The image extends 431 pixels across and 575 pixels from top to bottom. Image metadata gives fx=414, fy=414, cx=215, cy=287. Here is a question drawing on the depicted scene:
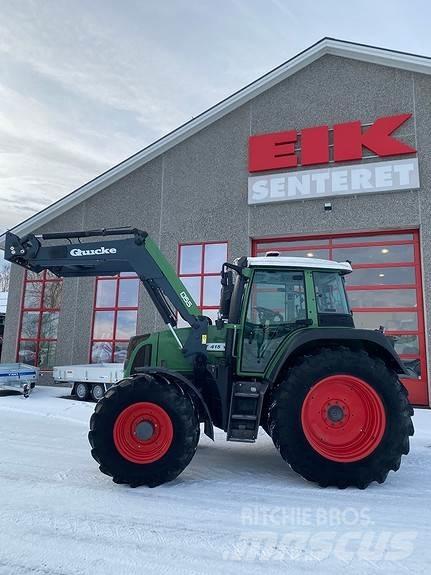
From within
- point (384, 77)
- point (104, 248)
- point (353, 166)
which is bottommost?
point (104, 248)

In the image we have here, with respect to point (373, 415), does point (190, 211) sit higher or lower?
higher

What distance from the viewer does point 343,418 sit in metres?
4.43

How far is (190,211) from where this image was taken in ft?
43.0

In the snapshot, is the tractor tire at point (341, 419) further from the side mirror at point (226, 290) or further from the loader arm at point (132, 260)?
the loader arm at point (132, 260)

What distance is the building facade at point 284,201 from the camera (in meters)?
10.9

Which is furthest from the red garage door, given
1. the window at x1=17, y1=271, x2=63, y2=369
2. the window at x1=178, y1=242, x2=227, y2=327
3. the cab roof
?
the window at x1=17, y1=271, x2=63, y2=369

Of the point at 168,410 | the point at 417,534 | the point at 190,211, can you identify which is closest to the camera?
the point at 417,534

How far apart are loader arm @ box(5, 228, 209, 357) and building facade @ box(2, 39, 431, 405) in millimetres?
7067

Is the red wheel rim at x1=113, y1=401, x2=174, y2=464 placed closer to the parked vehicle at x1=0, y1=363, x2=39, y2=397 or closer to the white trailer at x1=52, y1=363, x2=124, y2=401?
the white trailer at x1=52, y1=363, x2=124, y2=401

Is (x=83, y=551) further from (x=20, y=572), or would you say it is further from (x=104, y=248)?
(x=104, y=248)

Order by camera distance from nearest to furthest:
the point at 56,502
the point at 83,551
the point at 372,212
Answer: the point at 83,551 → the point at 56,502 → the point at 372,212

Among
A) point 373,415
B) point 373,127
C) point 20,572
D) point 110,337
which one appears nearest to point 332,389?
point 373,415

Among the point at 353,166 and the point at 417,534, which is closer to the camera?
the point at 417,534

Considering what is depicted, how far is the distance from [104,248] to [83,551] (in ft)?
11.2
